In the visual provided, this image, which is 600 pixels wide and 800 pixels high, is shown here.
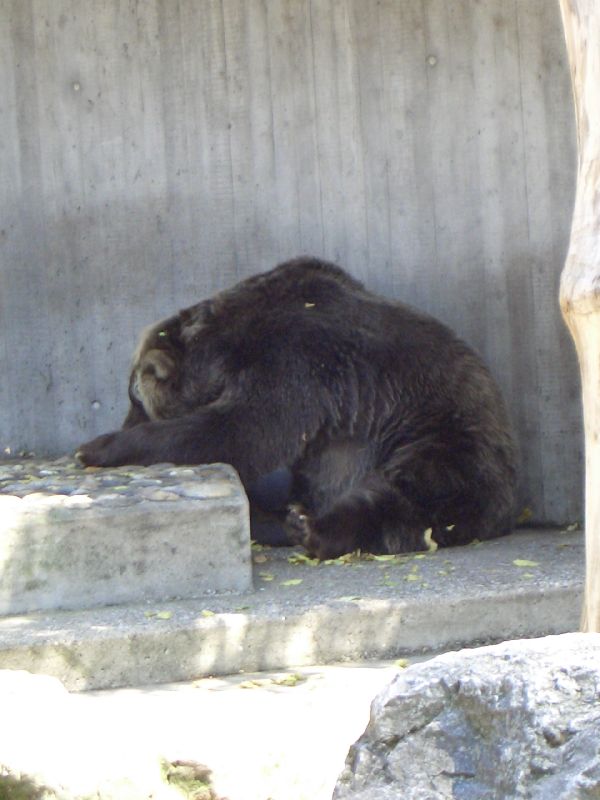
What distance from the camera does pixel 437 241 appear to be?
6.77 meters

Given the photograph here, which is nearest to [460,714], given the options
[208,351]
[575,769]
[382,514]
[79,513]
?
[575,769]

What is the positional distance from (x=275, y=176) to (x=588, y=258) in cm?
380

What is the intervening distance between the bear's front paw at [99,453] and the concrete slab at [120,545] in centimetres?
85

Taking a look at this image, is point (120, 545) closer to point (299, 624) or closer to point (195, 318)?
point (299, 624)

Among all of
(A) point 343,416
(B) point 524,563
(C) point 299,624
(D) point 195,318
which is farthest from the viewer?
(D) point 195,318

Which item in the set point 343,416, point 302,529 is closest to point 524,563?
point 302,529

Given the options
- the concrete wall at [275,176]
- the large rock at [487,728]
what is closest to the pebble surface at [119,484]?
the concrete wall at [275,176]

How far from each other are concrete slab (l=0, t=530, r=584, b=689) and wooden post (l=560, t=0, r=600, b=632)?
1.27 m

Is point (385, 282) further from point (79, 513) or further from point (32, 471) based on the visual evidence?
point (79, 513)

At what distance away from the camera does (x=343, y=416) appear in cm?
607

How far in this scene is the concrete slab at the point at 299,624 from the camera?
451 centimetres

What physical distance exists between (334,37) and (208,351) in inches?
73.9

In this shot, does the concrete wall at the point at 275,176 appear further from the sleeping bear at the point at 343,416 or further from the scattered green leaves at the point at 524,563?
the scattered green leaves at the point at 524,563

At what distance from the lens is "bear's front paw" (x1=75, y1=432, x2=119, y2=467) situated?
20.3ft
